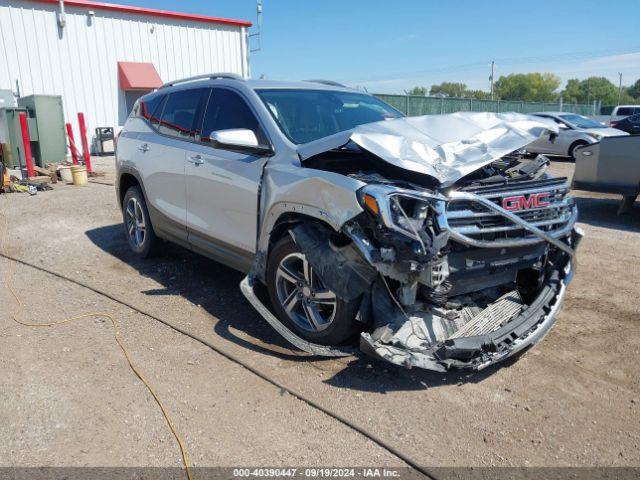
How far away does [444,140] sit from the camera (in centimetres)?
373

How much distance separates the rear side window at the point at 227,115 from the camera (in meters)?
4.52

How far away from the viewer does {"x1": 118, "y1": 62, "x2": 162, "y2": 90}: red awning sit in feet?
68.9

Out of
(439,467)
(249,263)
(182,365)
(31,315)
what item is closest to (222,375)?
(182,365)

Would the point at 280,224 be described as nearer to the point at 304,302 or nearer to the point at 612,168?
the point at 304,302

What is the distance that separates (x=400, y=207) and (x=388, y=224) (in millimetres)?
145

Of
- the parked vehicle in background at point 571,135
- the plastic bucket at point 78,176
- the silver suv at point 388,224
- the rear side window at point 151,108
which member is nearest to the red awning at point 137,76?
the plastic bucket at point 78,176

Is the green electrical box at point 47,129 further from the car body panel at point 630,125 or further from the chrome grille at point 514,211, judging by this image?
the car body panel at point 630,125

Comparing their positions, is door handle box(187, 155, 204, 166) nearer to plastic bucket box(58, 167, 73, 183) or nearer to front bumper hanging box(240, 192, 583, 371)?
front bumper hanging box(240, 192, 583, 371)

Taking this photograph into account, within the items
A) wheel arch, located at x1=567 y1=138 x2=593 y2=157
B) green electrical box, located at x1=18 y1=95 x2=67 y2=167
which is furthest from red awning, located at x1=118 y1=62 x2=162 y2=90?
wheel arch, located at x1=567 y1=138 x2=593 y2=157

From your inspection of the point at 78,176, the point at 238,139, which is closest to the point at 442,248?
the point at 238,139

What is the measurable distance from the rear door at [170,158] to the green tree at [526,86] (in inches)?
3886

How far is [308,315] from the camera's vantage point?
393 cm

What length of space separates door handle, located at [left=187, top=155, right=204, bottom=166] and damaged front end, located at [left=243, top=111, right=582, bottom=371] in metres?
1.41

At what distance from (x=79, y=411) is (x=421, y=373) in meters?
2.17
